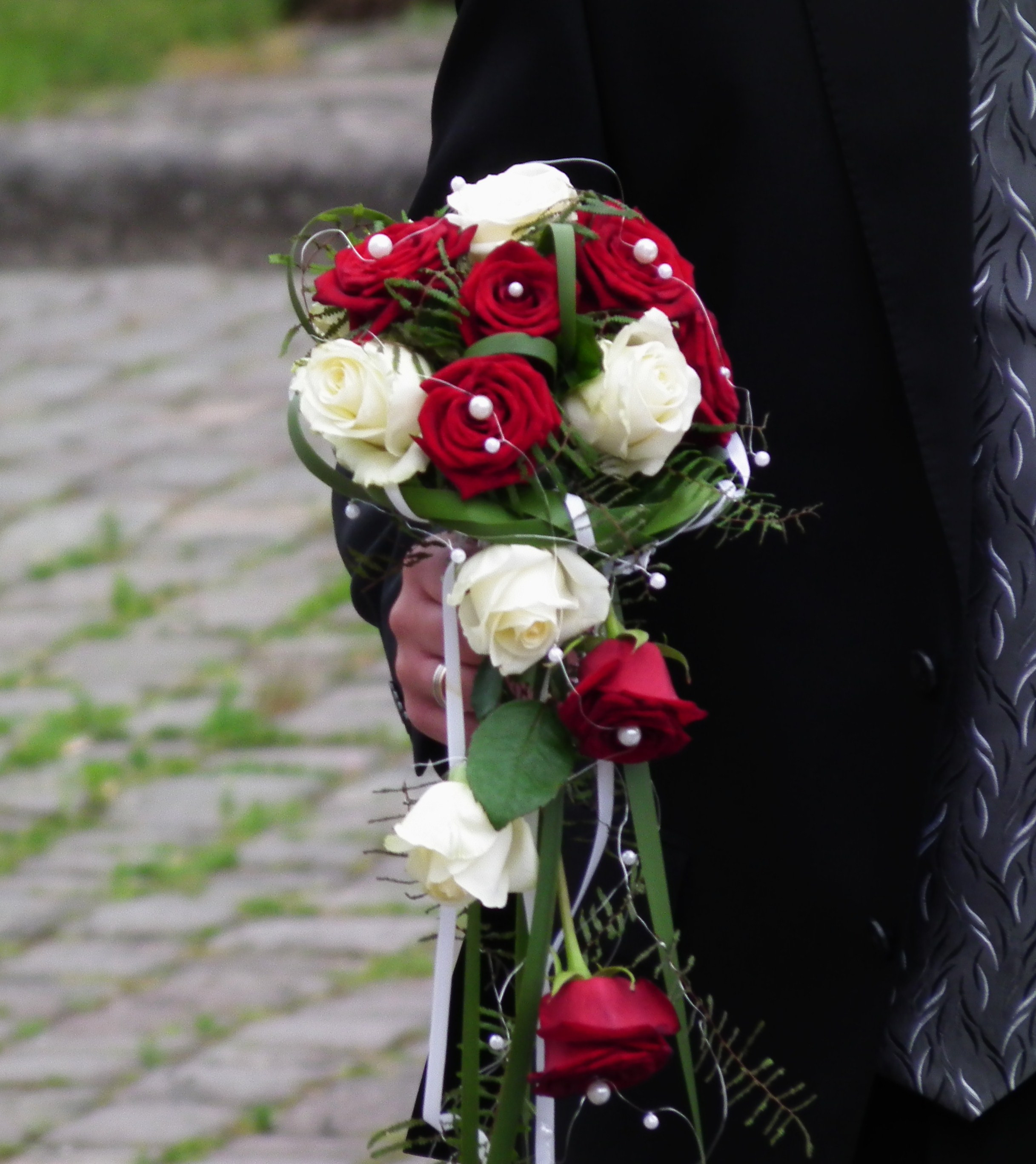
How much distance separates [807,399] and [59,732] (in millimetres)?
3697

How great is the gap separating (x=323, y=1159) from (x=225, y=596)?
2.86m

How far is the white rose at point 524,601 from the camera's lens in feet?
5.00

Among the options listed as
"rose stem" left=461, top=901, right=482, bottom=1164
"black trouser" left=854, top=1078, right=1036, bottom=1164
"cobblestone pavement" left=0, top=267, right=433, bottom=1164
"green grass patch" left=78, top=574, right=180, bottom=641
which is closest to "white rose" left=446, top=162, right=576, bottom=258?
"rose stem" left=461, top=901, right=482, bottom=1164

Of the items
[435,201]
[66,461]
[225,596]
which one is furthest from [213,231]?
[435,201]

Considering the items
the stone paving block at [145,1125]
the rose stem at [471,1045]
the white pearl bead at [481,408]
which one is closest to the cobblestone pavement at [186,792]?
the stone paving block at [145,1125]

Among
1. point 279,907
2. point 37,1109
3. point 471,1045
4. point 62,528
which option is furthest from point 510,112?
Result: point 62,528

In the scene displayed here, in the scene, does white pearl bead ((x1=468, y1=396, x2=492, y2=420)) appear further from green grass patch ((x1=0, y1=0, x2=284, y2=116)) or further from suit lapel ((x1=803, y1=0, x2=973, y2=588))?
green grass patch ((x1=0, y1=0, x2=284, y2=116))

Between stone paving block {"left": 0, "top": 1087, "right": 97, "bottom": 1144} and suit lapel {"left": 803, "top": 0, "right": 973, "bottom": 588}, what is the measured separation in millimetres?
2373

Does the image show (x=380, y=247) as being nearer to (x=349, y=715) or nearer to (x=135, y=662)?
(x=349, y=715)

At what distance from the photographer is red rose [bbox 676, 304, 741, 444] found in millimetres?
1680

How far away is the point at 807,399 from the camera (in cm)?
203

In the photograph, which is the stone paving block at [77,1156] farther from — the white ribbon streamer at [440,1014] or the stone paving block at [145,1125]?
the white ribbon streamer at [440,1014]

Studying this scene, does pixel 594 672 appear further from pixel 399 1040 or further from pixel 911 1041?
pixel 399 1040

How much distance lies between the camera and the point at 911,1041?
2107 mm
